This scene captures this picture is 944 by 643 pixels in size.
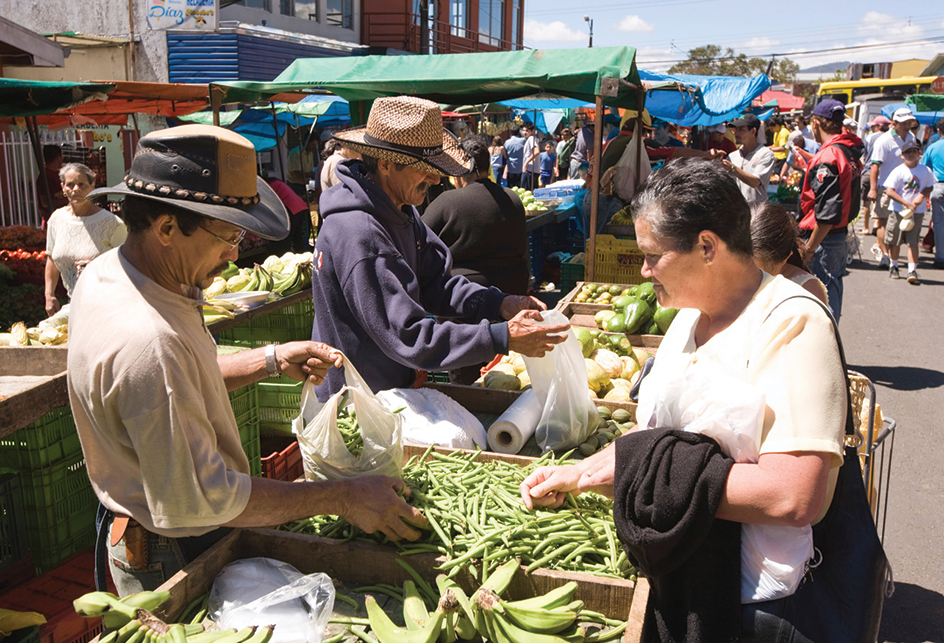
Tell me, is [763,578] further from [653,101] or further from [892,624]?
[653,101]

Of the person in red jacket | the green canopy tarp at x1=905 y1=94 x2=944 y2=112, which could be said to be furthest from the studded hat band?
the green canopy tarp at x1=905 y1=94 x2=944 y2=112

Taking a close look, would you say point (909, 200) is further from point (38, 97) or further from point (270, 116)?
point (38, 97)

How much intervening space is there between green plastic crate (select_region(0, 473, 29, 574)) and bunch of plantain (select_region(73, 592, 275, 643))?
1894 millimetres

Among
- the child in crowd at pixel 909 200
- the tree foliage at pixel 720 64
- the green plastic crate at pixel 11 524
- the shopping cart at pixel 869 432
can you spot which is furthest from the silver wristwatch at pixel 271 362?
the tree foliage at pixel 720 64

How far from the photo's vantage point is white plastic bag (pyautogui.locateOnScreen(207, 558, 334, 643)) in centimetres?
204

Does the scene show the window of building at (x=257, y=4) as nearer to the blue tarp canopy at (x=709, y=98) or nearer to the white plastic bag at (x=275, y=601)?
the blue tarp canopy at (x=709, y=98)

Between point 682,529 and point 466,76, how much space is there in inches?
241

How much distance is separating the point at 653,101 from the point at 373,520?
13.4m

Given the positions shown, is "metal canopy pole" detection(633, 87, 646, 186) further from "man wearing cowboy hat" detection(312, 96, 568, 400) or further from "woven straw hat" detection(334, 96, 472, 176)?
"man wearing cowboy hat" detection(312, 96, 568, 400)

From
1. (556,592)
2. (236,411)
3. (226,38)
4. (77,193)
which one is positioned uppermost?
(226,38)

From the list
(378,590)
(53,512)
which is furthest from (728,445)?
(53,512)

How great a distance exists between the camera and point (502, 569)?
218 cm

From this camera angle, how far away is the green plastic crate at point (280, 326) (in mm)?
5809

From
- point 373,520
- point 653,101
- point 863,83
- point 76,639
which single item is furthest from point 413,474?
point 863,83
